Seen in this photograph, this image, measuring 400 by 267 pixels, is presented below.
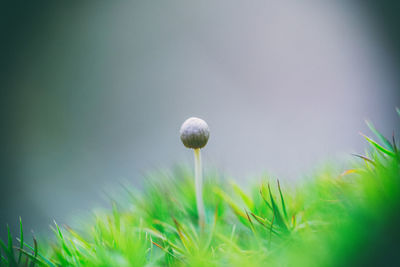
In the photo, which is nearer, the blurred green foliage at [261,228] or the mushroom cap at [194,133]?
the blurred green foliage at [261,228]

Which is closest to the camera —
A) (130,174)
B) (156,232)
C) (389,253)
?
(389,253)

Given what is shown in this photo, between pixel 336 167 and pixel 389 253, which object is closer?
pixel 389 253

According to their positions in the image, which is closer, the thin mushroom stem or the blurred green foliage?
the blurred green foliage

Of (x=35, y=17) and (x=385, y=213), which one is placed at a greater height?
(x=35, y=17)

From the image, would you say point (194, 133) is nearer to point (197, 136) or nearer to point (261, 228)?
point (197, 136)

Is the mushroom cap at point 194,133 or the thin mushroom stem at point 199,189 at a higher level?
the mushroom cap at point 194,133

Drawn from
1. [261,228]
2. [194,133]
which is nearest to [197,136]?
[194,133]

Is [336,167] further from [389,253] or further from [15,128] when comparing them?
[15,128]

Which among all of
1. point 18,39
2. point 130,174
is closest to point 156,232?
point 130,174

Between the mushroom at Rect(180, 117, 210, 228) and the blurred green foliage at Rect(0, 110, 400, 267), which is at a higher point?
the mushroom at Rect(180, 117, 210, 228)

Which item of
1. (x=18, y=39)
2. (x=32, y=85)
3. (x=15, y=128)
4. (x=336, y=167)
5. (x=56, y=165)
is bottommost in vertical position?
(x=336, y=167)

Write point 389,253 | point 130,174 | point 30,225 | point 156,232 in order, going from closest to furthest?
point 389,253 → point 156,232 → point 30,225 → point 130,174
